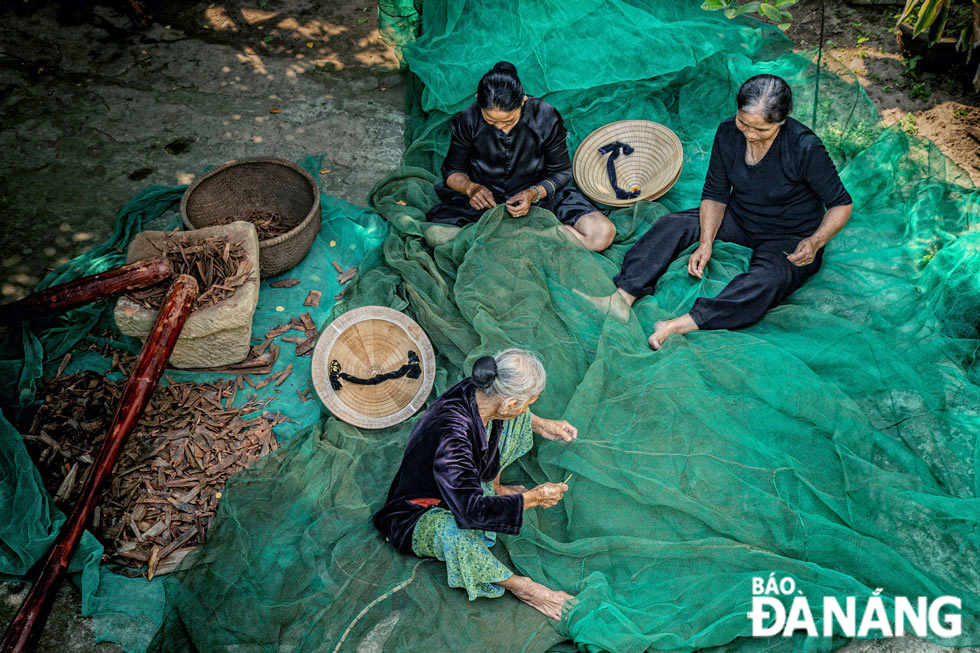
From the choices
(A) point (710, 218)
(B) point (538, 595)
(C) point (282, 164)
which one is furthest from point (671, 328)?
(C) point (282, 164)

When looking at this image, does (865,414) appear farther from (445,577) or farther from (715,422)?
(445,577)

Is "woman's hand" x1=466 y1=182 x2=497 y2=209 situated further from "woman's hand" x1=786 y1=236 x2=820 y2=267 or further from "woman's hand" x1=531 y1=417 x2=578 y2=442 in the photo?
"woman's hand" x1=786 y1=236 x2=820 y2=267

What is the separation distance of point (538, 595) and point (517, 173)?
105 inches

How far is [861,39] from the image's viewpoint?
6.16 m

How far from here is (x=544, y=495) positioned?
2992mm

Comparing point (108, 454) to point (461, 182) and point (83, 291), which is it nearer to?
point (83, 291)

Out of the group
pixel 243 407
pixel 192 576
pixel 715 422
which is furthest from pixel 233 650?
pixel 715 422

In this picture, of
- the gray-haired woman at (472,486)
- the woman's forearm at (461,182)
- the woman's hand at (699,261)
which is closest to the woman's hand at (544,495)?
the gray-haired woman at (472,486)

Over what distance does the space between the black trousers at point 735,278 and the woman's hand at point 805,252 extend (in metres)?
0.06

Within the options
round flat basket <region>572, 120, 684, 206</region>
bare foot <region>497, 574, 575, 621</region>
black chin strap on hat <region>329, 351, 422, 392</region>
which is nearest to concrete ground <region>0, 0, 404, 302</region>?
round flat basket <region>572, 120, 684, 206</region>

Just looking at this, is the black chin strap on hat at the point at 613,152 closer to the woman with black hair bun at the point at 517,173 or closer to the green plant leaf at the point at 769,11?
the woman with black hair bun at the point at 517,173

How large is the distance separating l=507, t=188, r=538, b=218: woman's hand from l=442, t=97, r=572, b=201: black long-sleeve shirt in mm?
212

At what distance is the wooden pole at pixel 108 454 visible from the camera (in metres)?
3.09

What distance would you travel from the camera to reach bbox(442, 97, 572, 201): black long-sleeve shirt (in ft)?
14.6
